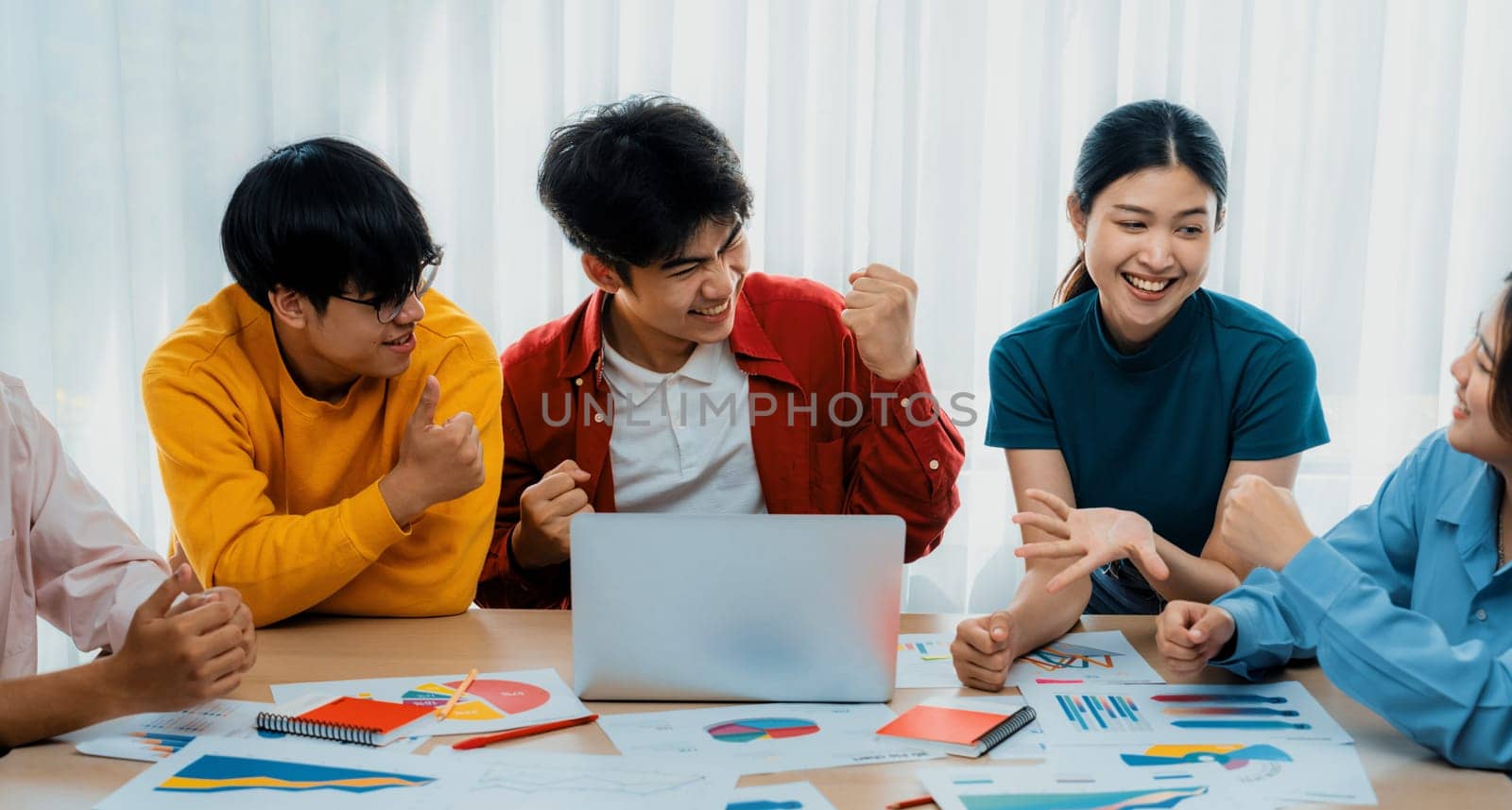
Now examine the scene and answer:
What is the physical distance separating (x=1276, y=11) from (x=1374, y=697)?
6.77ft

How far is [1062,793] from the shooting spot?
3.48 ft

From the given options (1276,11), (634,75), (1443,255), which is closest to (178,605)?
(634,75)

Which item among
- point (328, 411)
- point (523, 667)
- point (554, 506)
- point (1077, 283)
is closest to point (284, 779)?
point (523, 667)

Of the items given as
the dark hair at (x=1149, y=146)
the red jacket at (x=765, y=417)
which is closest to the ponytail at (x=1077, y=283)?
the dark hair at (x=1149, y=146)

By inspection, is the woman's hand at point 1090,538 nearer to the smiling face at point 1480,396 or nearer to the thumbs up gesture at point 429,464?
the smiling face at point 1480,396

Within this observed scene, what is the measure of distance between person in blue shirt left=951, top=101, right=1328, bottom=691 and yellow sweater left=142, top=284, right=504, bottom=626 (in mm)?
792

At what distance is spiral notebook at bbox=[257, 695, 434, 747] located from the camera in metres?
1.18

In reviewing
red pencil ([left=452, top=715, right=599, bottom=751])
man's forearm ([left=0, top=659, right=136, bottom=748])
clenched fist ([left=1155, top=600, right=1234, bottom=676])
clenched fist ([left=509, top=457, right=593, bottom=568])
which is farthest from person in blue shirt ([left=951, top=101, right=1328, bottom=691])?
man's forearm ([left=0, top=659, right=136, bottom=748])

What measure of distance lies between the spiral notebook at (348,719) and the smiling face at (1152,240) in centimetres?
113

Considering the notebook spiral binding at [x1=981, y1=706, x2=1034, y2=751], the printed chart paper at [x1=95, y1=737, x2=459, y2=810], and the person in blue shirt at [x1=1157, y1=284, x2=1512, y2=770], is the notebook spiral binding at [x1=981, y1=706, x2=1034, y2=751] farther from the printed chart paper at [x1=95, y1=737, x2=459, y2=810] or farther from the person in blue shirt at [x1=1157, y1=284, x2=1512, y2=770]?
the printed chart paper at [x1=95, y1=737, x2=459, y2=810]

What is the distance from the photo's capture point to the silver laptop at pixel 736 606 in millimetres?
1210

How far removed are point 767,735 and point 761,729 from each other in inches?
0.7

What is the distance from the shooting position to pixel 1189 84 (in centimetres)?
276

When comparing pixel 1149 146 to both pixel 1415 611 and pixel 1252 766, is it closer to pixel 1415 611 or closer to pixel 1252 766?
pixel 1415 611
